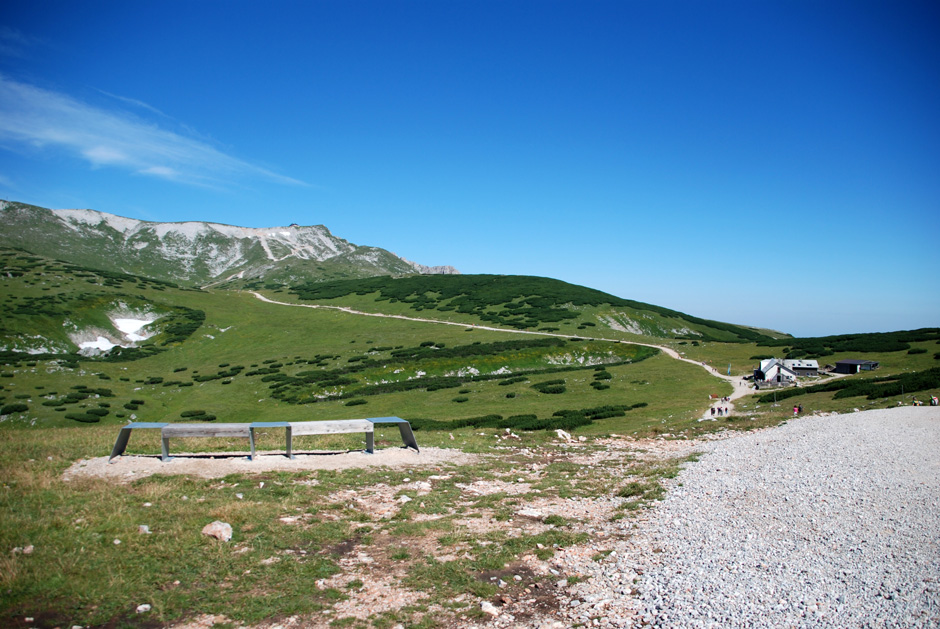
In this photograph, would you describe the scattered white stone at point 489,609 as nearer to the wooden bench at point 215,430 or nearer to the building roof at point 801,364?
the wooden bench at point 215,430

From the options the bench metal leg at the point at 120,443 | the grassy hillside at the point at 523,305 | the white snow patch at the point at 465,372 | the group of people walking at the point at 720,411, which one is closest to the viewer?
the bench metal leg at the point at 120,443

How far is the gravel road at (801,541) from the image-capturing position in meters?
8.40

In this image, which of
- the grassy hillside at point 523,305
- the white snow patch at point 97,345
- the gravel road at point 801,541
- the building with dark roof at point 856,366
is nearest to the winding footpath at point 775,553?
the gravel road at point 801,541

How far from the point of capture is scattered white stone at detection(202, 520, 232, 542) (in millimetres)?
11422

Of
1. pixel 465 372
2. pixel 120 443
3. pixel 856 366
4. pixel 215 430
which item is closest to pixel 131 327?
pixel 465 372

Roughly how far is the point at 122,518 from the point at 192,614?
14.2 feet

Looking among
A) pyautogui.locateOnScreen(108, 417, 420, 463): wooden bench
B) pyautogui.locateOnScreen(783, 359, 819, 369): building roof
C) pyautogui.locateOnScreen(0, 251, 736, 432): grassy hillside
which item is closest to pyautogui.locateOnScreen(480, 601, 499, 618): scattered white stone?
pyautogui.locateOnScreen(108, 417, 420, 463): wooden bench

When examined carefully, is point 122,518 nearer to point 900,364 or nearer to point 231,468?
point 231,468

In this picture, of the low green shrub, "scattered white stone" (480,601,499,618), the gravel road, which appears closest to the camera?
the gravel road

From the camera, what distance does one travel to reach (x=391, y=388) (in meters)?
60.5

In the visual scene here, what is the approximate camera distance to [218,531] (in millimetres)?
11531

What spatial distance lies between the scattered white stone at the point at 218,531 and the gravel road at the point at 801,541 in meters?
8.57

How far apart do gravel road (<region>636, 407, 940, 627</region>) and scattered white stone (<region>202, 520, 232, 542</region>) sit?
857cm

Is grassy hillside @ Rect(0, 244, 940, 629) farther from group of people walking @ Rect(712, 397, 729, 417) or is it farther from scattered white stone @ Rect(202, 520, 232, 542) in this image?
group of people walking @ Rect(712, 397, 729, 417)
